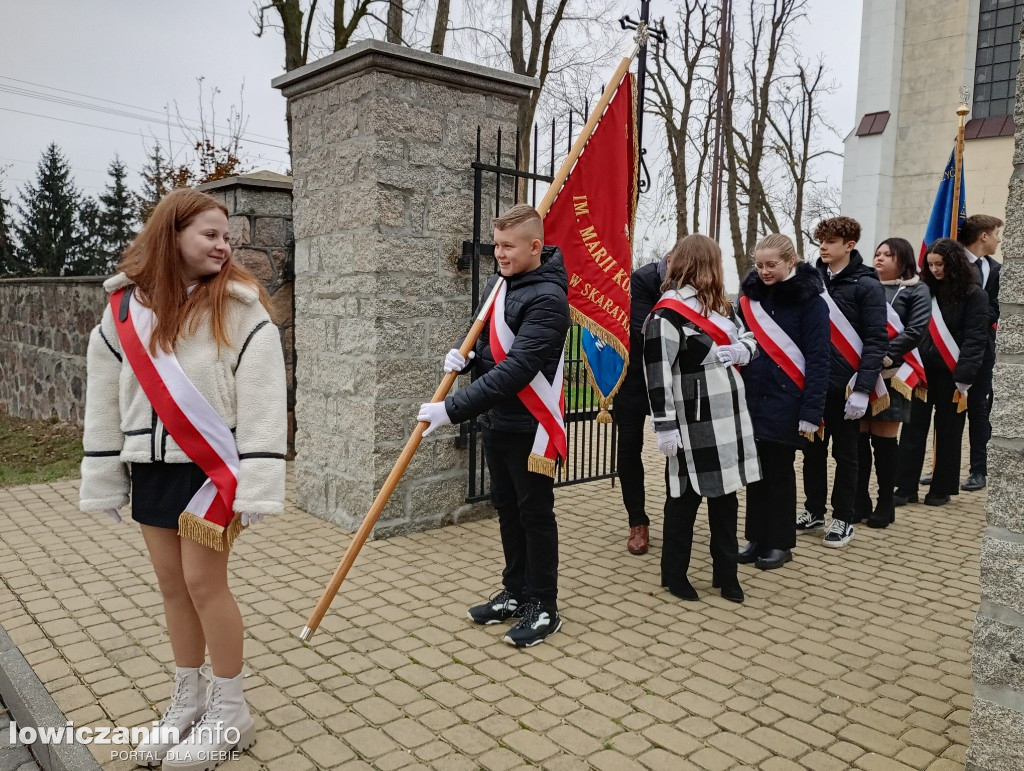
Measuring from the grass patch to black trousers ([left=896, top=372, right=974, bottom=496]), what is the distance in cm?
673

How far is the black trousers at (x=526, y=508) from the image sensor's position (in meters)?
3.85

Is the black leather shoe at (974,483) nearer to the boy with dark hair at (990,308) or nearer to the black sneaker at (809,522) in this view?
the boy with dark hair at (990,308)

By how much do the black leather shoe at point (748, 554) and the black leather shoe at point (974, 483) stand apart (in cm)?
298

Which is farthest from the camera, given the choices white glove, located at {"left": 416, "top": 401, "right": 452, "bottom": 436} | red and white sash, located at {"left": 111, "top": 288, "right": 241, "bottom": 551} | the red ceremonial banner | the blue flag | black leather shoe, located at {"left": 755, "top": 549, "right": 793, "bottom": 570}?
the blue flag

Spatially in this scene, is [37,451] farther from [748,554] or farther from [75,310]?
[748,554]

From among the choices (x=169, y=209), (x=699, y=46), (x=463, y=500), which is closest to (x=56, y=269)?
(x=699, y=46)

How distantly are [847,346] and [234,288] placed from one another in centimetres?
405

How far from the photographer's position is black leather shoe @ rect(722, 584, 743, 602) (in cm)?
445

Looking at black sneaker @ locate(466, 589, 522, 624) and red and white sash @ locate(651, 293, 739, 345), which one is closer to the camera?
black sneaker @ locate(466, 589, 522, 624)

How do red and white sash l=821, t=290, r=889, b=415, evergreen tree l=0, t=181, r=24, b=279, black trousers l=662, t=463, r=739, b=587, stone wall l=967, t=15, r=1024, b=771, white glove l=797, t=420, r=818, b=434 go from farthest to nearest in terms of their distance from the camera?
evergreen tree l=0, t=181, r=24, b=279, red and white sash l=821, t=290, r=889, b=415, white glove l=797, t=420, r=818, b=434, black trousers l=662, t=463, r=739, b=587, stone wall l=967, t=15, r=1024, b=771

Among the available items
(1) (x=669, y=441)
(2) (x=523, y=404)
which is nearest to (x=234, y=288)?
(2) (x=523, y=404)

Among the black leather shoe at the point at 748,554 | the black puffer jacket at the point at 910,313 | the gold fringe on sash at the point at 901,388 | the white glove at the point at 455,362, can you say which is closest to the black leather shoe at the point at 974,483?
the gold fringe on sash at the point at 901,388

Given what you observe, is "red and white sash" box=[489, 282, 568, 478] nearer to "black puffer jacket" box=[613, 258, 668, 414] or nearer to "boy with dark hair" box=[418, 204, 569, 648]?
"boy with dark hair" box=[418, 204, 569, 648]

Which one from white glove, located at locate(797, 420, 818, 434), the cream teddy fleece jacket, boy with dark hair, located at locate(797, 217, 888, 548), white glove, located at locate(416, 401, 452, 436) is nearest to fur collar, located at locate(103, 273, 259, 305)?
the cream teddy fleece jacket
